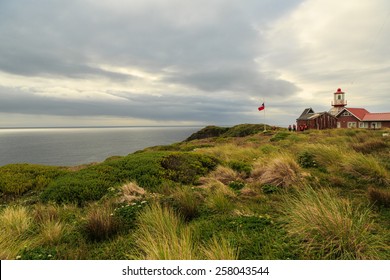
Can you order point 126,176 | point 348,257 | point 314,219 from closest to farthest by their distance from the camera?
point 348,257 → point 314,219 → point 126,176

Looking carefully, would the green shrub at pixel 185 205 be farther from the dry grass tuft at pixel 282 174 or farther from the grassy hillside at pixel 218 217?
the dry grass tuft at pixel 282 174

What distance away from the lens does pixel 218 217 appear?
15.5 ft

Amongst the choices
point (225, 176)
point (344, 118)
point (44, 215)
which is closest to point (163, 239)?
point (44, 215)

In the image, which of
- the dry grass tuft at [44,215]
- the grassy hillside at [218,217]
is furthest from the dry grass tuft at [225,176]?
the dry grass tuft at [44,215]

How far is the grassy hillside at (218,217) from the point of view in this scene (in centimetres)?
331

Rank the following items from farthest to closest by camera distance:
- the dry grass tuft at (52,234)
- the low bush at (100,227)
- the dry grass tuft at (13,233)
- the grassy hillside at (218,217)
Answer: the low bush at (100,227) → the dry grass tuft at (52,234) → the dry grass tuft at (13,233) → the grassy hillside at (218,217)

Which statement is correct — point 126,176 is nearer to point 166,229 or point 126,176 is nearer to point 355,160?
point 166,229

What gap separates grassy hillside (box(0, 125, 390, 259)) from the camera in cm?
331

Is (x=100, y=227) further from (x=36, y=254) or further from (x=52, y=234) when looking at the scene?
(x=36, y=254)

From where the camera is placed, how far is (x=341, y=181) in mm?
6719

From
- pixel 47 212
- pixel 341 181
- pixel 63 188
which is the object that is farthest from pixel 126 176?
pixel 341 181

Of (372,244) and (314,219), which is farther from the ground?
(314,219)

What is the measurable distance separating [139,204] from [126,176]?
4148 mm

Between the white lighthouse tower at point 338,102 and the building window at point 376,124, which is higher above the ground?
the white lighthouse tower at point 338,102
